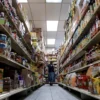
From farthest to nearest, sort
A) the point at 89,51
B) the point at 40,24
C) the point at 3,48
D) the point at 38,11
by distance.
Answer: the point at 40,24, the point at 38,11, the point at 89,51, the point at 3,48

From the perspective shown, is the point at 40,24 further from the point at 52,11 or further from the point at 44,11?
the point at 52,11

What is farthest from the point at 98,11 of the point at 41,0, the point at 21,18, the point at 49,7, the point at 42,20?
the point at 42,20

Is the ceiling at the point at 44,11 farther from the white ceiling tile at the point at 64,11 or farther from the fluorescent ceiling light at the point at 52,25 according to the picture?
the fluorescent ceiling light at the point at 52,25

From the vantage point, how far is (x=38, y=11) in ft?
19.6

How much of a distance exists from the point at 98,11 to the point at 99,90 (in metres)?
1.02

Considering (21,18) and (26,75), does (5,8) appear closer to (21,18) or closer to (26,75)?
(21,18)

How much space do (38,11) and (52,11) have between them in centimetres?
57

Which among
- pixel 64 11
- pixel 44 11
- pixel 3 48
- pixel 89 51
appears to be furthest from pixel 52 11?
pixel 3 48

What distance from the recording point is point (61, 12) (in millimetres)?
6090

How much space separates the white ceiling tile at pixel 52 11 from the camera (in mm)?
5637

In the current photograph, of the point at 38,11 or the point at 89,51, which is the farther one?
→ the point at 38,11

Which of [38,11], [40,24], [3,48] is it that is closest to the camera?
[3,48]

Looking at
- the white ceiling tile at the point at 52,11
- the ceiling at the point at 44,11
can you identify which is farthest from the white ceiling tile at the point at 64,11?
the white ceiling tile at the point at 52,11

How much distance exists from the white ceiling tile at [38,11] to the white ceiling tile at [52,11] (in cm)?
19
